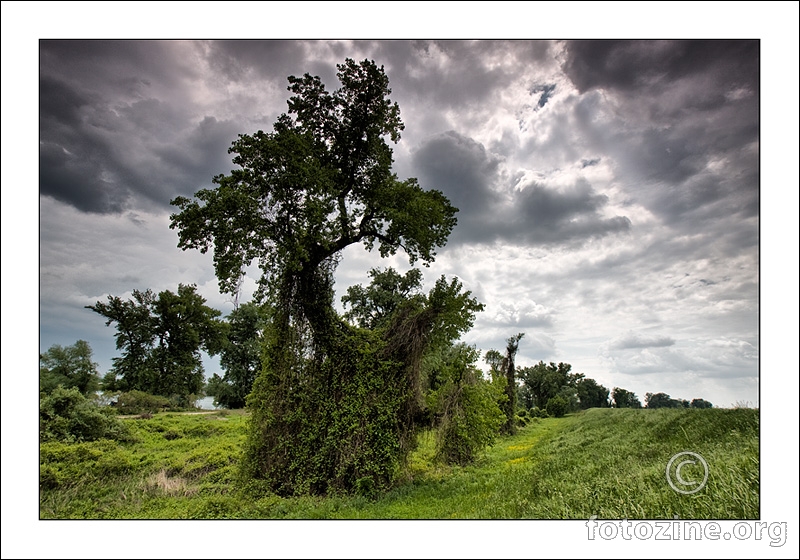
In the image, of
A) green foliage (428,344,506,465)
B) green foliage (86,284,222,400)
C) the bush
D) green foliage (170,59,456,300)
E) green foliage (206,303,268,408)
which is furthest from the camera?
the bush

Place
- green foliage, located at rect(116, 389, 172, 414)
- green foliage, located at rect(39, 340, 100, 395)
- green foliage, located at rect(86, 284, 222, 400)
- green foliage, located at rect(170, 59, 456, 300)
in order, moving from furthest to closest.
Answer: green foliage, located at rect(86, 284, 222, 400)
green foliage, located at rect(116, 389, 172, 414)
green foliage, located at rect(39, 340, 100, 395)
green foliage, located at rect(170, 59, 456, 300)

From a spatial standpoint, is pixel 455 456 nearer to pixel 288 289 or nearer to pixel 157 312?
pixel 288 289

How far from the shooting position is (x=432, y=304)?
10.7 meters

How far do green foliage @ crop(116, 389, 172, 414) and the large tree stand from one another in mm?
Answer: 19206

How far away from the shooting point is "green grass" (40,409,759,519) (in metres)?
6.20

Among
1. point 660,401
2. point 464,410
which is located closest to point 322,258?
point 464,410

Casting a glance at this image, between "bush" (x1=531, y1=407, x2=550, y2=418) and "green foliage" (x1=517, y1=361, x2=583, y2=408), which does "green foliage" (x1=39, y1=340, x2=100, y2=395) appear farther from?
"green foliage" (x1=517, y1=361, x2=583, y2=408)

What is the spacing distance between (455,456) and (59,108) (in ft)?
42.1

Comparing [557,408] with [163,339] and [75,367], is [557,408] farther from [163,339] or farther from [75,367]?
[75,367]

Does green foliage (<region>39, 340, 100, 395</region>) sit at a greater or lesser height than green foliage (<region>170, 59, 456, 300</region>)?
lesser

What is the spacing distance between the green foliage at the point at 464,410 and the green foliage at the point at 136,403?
2245 centimetres

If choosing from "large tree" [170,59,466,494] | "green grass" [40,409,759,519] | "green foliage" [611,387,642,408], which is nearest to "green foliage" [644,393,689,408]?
"green grass" [40,409,759,519]

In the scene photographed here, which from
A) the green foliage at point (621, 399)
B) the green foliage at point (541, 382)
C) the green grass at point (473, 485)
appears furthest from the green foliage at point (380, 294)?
the green foliage at point (541, 382)

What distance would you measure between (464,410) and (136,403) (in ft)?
79.7
